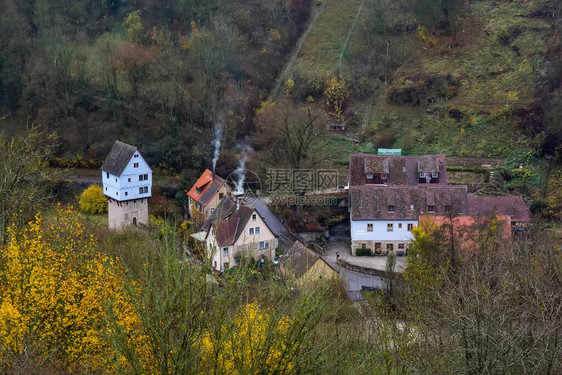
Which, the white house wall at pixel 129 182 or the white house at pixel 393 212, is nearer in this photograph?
the white house at pixel 393 212

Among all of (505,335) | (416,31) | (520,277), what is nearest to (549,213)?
(520,277)

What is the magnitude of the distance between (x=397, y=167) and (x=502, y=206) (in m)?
6.23

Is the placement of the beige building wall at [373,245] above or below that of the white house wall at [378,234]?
below

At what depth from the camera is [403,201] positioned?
37.6 m

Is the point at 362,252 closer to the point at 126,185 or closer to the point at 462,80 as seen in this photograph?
the point at 126,185

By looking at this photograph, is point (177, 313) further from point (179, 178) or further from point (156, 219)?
point (179, 178)

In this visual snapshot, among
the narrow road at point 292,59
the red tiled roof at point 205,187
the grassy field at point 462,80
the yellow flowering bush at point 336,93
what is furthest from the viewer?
the narrow road at point 292,59

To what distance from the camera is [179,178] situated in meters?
45.8

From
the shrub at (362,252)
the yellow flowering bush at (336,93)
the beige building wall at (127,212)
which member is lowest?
the shrub at (362,252)

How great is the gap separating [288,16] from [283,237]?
85.0 ft

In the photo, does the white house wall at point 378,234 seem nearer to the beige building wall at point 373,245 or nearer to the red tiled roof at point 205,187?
the beige building wall at point 373,245

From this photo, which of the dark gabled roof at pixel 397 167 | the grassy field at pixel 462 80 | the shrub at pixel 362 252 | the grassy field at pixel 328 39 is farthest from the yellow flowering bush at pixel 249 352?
the grassy field at pixel 328 39

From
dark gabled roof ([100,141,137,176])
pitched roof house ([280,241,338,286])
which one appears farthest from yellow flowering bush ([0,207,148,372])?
dark gabled roof ([100,141,137,176])

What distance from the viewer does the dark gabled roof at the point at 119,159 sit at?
3916 cm
